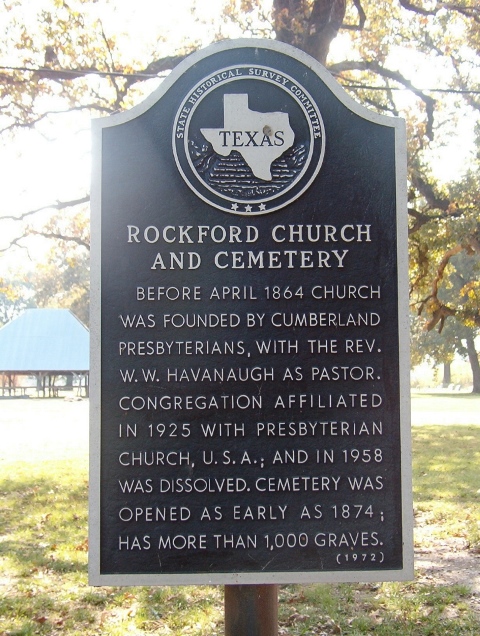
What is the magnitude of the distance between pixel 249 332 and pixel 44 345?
37.9m

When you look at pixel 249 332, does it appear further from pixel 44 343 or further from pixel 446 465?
pixel 44 343

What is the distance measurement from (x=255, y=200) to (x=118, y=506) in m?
1.64

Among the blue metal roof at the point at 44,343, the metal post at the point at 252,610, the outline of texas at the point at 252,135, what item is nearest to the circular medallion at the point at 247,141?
the outline of texas at the point at 252,135

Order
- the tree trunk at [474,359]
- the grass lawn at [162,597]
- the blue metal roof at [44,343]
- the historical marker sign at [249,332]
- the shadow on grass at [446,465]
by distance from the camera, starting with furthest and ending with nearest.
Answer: the tree trunk at [474,359] → the blue metal roof at [44,343] → the shadow on grass at [446,465] → the grass lawn at [162,597] → the historical marker sign at [249,332]

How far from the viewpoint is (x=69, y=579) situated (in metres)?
5.68

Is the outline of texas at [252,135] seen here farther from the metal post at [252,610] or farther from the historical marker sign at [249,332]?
the metal post at [252,610]

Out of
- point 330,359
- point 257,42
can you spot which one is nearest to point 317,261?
point 330,359

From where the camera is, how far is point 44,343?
3969 centimetres

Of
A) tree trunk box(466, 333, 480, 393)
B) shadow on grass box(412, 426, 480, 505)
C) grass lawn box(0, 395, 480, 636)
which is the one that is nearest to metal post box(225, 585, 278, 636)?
grass lawn box(0, 395, 480, 636)

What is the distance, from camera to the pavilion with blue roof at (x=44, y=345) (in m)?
38.9

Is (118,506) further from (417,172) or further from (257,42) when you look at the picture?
(417,172)

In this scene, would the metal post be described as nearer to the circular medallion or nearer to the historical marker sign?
the historical marker sign

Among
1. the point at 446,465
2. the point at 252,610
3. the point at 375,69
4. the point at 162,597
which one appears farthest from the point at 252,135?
the point at 375,69

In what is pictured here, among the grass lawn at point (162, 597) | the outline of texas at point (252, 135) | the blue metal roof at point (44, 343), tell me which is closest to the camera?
the outline of texas at point (252, 135)
